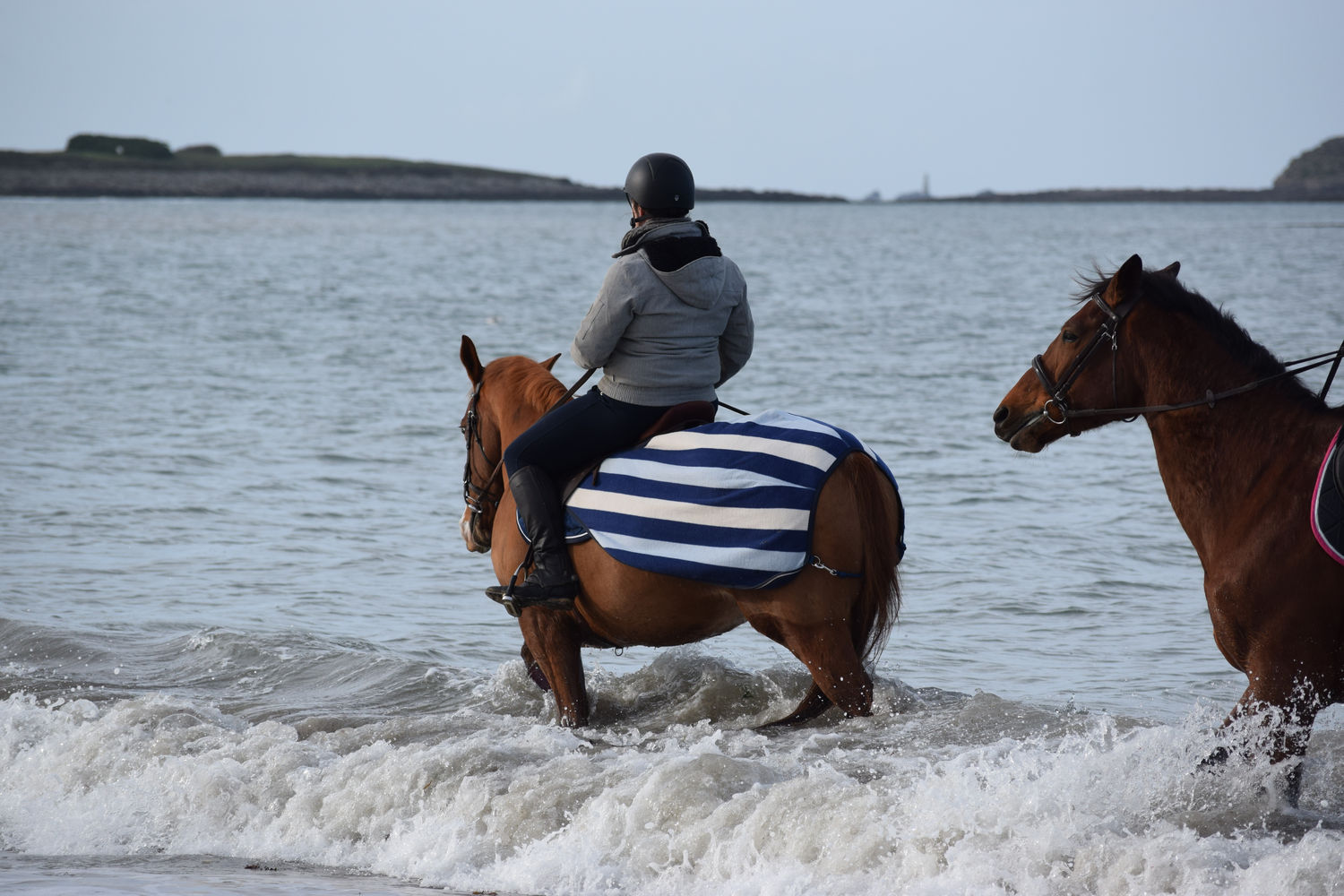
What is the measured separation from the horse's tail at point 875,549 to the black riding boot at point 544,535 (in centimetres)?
125

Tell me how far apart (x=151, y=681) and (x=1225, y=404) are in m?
5.84

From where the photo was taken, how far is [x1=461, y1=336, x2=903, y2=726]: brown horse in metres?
5.15

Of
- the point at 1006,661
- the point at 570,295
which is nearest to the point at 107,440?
the point at 1006,661

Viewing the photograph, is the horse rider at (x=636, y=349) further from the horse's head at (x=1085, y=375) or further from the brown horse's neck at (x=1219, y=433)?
the brown horse's neck at (x=1219, y=433)

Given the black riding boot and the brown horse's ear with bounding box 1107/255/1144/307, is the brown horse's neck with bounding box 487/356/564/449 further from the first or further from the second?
the brown horse's ear with bounding box 1107/255/1144/307

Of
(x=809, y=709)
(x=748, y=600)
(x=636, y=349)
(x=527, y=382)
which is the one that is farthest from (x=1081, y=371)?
(x=527, y=382)

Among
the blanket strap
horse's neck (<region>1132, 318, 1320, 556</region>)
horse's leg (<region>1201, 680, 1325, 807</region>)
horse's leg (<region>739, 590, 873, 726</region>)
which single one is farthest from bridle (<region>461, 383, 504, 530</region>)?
horse's leg (<region>1201, 680, 1325, 807</region>)

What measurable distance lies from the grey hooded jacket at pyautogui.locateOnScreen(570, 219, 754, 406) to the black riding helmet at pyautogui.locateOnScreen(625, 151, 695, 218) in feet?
0.28

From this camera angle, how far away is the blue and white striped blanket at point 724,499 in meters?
5.09

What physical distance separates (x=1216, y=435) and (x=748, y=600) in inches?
73.5

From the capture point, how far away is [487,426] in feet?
21.1

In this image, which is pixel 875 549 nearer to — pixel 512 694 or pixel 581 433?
pixel 581 433

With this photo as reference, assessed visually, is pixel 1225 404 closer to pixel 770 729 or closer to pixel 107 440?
pixel 770 729

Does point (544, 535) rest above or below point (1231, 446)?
below
